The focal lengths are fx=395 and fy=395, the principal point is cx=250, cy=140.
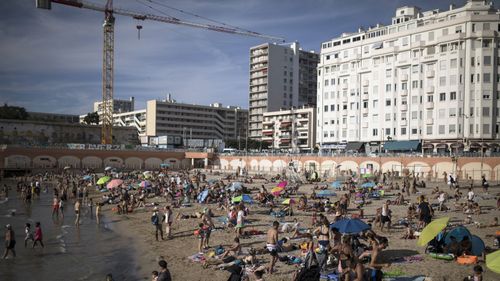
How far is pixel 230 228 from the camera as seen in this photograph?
21.3m

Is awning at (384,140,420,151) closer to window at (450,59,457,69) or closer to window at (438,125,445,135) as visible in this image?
window at (438,125,445,135)

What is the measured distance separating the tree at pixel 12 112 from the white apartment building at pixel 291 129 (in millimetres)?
63922

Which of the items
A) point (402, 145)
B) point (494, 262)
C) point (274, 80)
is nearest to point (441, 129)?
point (402, 145)

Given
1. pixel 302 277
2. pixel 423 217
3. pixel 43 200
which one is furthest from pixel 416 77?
pixel 302 277

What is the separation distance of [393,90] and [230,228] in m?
49.5

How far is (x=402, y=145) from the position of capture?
2299 inches

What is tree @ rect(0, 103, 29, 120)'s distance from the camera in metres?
99.7

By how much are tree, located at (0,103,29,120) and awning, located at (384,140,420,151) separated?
90.8 meters

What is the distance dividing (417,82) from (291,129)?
35.9 m

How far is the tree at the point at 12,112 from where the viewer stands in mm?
99731

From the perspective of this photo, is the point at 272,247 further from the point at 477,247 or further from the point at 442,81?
the point at 442,81

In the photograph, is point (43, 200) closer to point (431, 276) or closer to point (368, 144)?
point (431, 276)

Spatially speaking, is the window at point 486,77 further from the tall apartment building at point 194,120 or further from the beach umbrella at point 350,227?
the tall apartment building at point 194,120

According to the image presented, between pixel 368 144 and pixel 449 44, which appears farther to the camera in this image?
pixel 368 144
